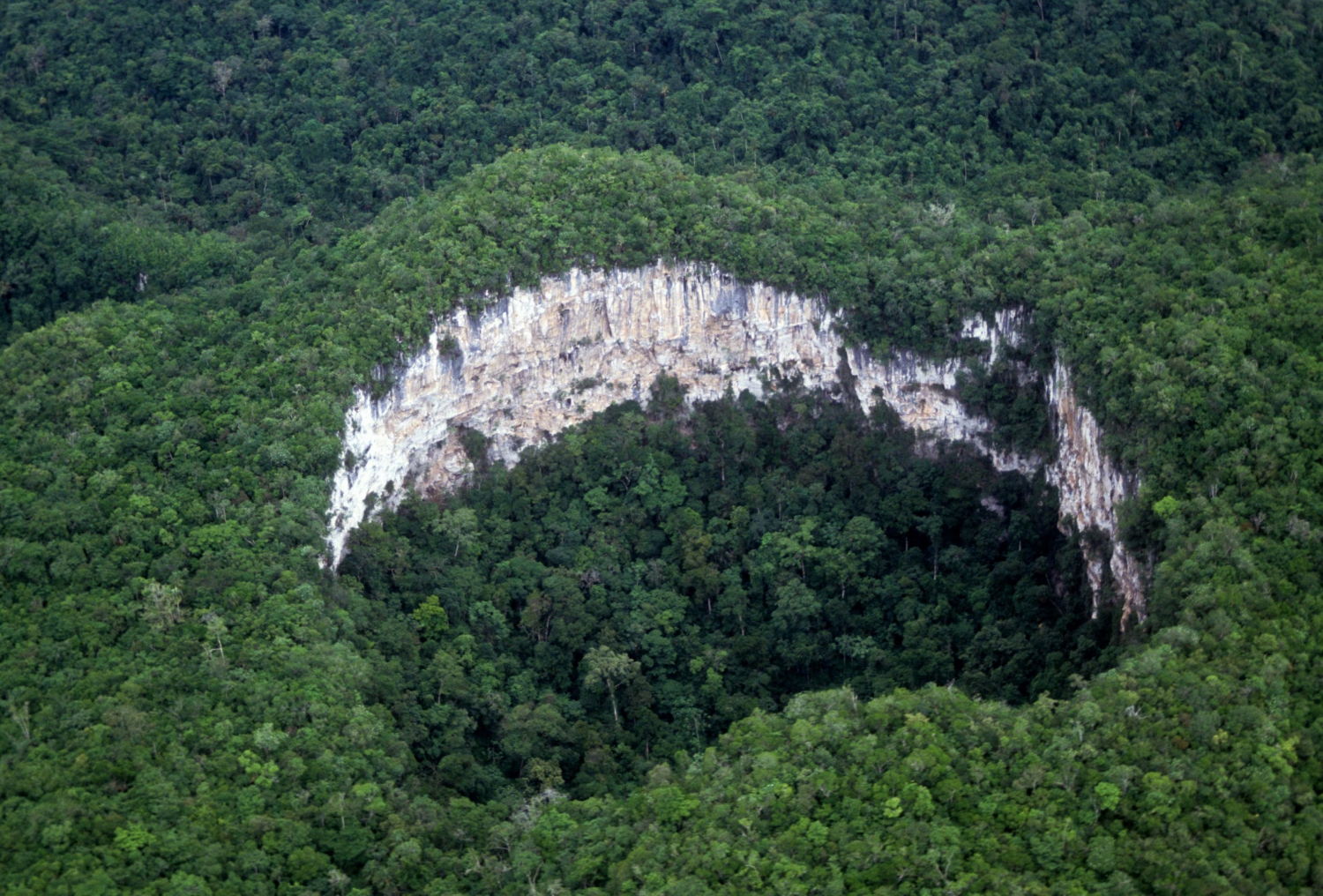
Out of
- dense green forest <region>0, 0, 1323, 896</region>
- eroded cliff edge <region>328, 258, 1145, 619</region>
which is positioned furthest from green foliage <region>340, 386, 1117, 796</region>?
eroded cliff edge <region>328, 258, 1145, 619</region>

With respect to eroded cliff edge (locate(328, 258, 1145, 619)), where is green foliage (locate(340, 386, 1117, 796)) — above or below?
below

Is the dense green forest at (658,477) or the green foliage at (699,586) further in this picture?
the green foliage at (699,586)

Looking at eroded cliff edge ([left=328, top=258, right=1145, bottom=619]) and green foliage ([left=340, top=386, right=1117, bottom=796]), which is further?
eroded cliff edge ([left=328, top=258, right=1145, bottom=619])

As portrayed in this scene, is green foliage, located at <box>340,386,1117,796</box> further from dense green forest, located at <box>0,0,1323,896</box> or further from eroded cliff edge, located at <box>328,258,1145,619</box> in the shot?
eroded cliff edge, located at <box>328,258,1145,619</box>

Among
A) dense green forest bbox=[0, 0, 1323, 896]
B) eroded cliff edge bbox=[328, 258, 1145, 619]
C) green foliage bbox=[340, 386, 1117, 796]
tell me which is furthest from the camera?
eroded cliff edge bbox=[328, 258, 1145, 619]

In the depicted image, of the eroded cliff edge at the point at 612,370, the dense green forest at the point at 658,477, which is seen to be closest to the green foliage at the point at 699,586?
the dense green forest at the point at 658,477

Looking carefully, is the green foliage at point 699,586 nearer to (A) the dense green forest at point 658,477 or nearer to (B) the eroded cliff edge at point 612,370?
(A) the dense green forest at point 658,477

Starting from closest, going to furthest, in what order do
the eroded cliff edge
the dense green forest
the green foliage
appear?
the dense green forest → the green foliage → the eroded cliff edge
